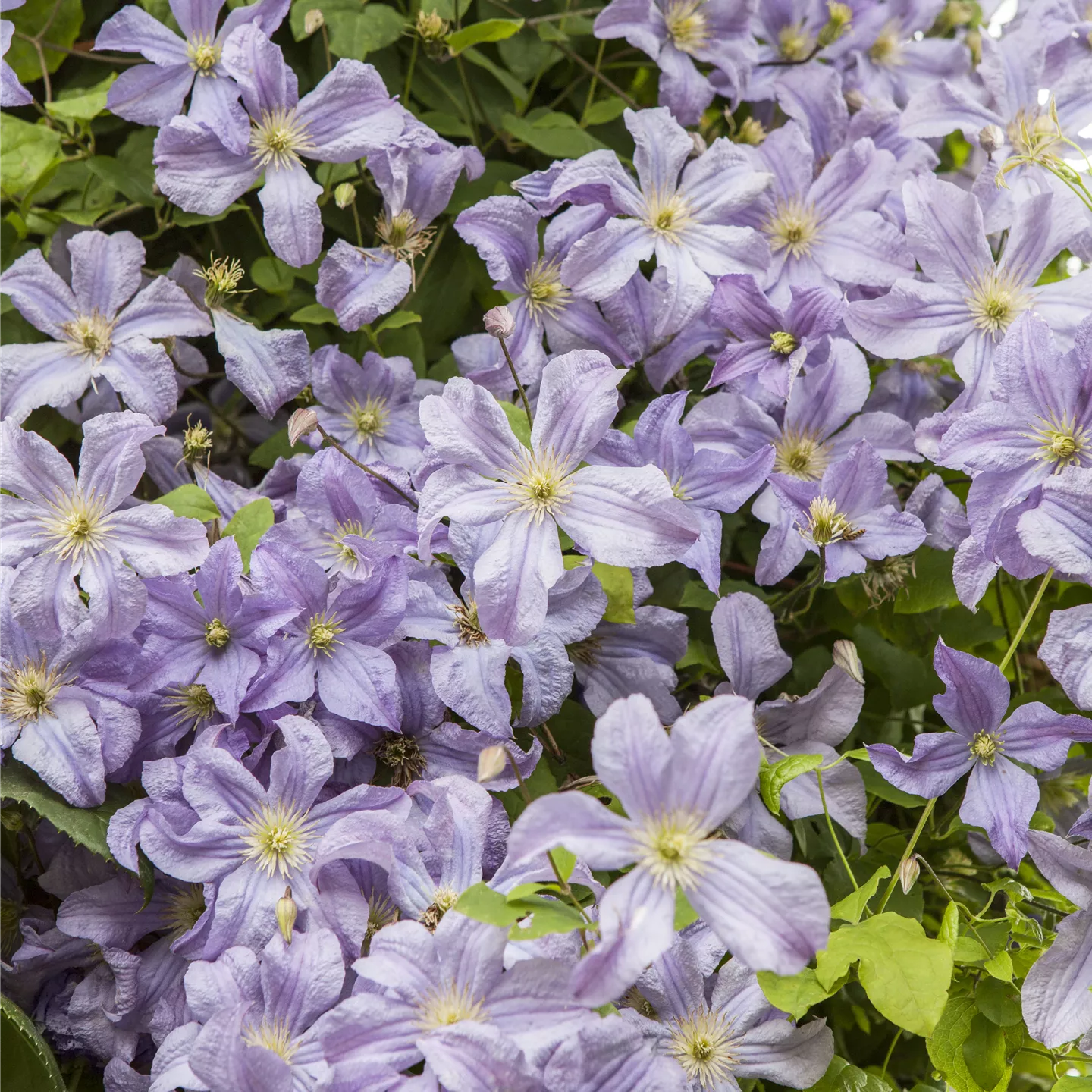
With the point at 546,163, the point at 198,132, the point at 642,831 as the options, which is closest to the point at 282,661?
the point at 642,831

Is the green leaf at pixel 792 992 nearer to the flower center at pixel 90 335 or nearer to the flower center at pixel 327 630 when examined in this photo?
the flower center at pixel 327 630

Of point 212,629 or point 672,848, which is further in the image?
point 212,629

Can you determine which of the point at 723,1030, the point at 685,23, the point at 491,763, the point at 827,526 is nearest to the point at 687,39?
the point at 685,23

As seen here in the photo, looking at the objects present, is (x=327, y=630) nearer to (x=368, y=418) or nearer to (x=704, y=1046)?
(x=368, y=418)

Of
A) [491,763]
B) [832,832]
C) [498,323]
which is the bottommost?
[832,832]

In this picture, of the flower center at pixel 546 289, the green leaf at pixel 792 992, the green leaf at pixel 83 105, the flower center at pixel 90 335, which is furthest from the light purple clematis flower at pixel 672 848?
the green leaf at pixel 83 105
